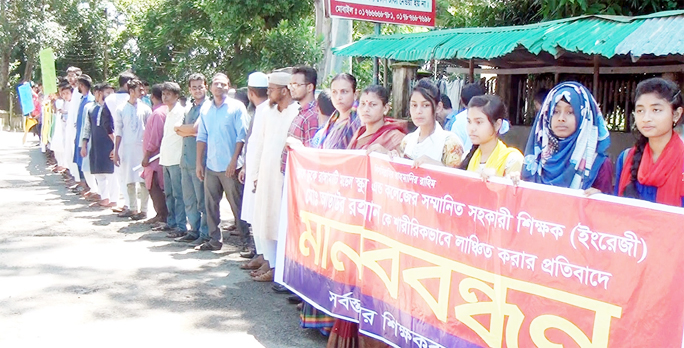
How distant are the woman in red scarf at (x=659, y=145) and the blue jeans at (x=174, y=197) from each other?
239 inches

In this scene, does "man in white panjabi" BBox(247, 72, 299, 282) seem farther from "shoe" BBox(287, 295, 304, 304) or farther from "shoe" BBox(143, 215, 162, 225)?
"shoe" BBox(143, 215, 162, 225)

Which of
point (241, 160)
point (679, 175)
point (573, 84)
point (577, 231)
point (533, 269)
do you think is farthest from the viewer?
point (241, 160)

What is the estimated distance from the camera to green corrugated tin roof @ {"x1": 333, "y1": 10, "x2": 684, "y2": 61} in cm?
623

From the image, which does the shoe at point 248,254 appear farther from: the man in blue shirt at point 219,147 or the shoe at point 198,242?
the shoe at point 198,242

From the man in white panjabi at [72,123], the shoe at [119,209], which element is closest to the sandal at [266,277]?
the shoe at [119,209]

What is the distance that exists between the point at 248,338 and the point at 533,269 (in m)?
2.43

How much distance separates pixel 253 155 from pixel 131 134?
4108mm

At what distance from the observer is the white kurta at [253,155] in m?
6.44

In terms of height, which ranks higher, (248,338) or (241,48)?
(241,48)

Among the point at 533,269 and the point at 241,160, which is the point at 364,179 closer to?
the point at 533,269

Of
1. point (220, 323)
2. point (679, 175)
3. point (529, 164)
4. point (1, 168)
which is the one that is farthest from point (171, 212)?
point (1, 168)

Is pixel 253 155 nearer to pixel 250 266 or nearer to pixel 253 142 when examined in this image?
pixel 253 142

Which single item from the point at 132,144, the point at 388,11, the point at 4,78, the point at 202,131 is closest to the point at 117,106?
the point at 132,144

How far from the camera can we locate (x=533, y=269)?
124 inches
